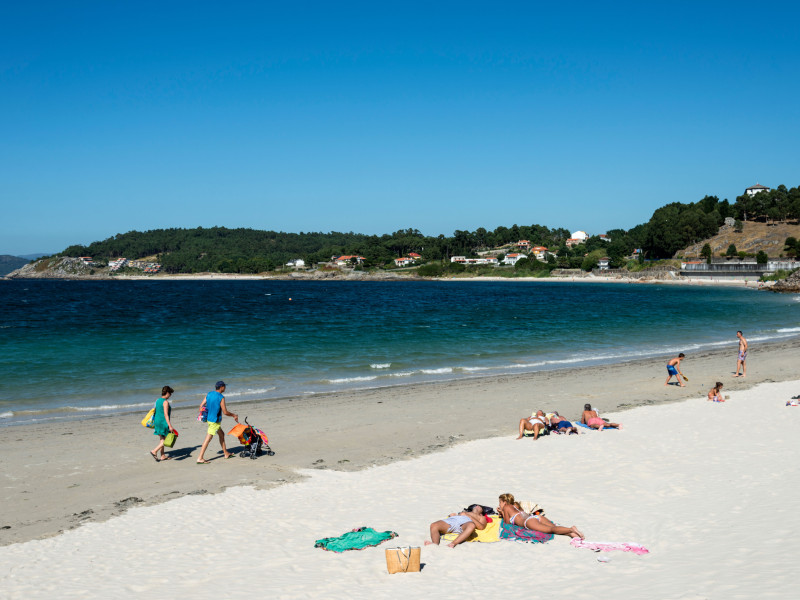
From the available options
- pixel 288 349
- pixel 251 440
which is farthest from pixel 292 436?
pixel 288 349

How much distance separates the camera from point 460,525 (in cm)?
775

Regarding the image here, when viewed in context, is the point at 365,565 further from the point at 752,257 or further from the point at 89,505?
the point at 752,257

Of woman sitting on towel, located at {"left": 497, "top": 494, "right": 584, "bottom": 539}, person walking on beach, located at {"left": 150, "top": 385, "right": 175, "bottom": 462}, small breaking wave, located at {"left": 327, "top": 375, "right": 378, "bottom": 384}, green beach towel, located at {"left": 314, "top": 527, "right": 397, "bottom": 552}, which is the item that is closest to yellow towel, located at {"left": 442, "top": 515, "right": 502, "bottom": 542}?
woman sitting on towel, located at {"left": 497, "top": 494, "right": 584, "bottom": 539}

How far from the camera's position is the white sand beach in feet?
21.0

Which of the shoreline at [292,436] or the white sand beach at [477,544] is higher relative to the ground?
the white sand beach at [477,544]

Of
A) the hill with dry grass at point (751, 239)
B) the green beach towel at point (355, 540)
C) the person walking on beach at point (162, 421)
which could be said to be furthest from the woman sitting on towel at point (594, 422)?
the hill with dry grass at point (751, 239)

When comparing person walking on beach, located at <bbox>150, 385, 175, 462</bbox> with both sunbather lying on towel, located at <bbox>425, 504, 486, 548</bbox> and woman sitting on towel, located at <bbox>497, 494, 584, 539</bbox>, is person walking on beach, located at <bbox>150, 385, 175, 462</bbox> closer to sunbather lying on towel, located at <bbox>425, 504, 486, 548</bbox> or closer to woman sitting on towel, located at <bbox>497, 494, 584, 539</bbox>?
sunbather lying on towel, located at <bbox>425, 504, 486, 548</bbox>

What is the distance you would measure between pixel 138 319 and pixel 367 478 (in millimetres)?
38855

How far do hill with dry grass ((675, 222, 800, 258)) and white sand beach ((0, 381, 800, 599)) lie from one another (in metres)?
154

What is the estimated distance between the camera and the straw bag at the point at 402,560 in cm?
670

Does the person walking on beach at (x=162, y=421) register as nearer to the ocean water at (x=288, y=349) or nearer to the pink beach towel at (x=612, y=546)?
the ocean water at (x=288, y=349)

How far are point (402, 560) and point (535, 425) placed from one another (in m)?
6.89

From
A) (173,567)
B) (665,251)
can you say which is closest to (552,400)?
(173,567)

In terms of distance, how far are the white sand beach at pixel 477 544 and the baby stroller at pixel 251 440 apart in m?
0.57
